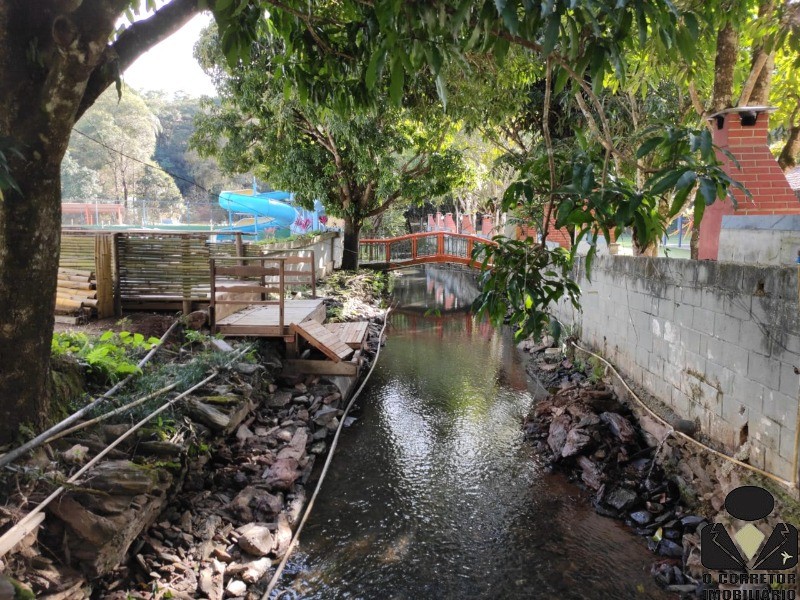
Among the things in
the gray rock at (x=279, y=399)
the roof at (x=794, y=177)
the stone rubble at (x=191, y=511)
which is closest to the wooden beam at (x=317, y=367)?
the gray rock at (x=279, y=399)

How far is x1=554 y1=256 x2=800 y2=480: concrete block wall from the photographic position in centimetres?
358

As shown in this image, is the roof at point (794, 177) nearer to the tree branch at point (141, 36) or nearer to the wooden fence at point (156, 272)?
the wooden fence at point (156, 272)

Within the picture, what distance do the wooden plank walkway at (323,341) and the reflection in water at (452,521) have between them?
0.94 m

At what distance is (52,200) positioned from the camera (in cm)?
326

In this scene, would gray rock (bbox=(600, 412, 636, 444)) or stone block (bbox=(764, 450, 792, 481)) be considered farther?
gray rock (bbox=(600, 412, 636, 444))

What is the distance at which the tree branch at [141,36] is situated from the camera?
3299 millimetres

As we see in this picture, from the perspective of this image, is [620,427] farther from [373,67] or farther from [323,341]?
[373,67]

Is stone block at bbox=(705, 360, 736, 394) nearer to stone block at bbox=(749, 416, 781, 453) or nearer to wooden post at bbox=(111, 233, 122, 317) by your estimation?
stone block at bbox=(749, 416, 781, 453)

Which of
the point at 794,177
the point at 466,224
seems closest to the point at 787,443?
the point at 794,177

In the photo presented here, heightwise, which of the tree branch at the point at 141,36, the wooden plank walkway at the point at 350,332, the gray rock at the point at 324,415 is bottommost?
the gray rock at the point at 324,415

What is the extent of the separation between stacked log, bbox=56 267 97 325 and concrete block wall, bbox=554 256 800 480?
712 centimetres

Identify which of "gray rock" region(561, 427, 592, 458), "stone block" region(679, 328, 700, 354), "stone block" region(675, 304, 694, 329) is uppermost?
"stone block" region(675, 304, 694, 329)

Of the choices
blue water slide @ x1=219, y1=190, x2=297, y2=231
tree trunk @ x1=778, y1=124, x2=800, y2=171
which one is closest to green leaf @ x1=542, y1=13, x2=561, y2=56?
tree trunk @ x1=778, y1=124, x2=800, y2=171

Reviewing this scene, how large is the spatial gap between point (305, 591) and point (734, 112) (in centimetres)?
575
